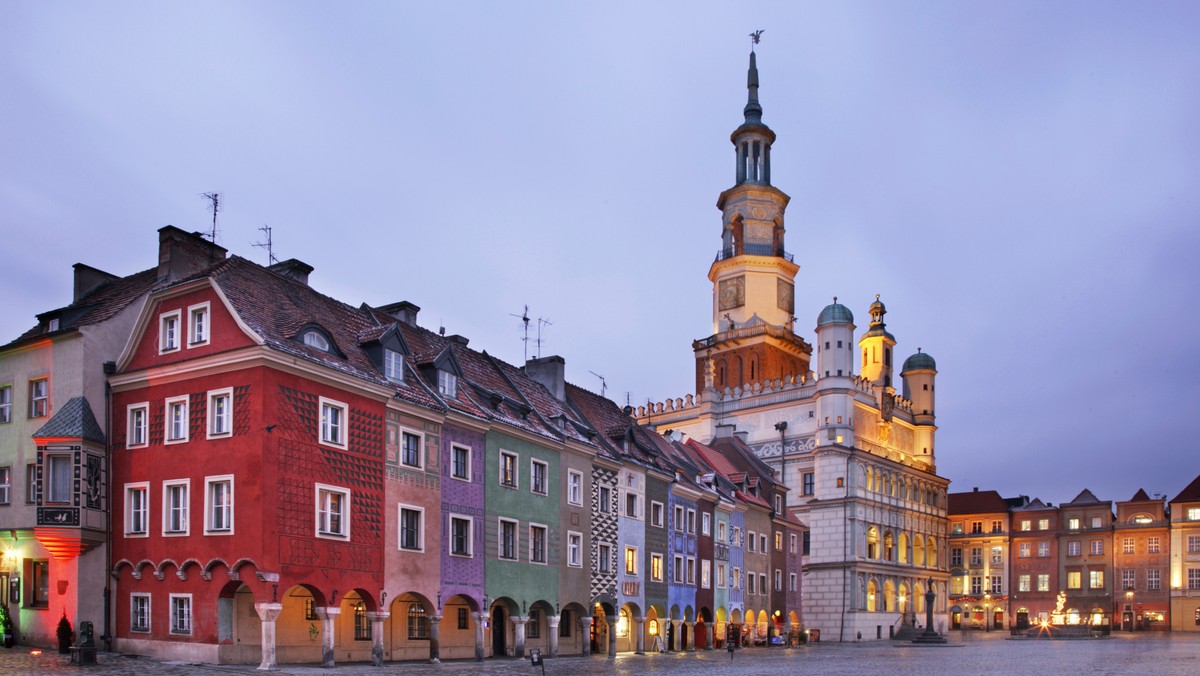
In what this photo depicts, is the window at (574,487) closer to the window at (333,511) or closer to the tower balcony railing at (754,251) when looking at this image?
the window at (333,511)

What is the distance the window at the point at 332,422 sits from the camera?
32844mm

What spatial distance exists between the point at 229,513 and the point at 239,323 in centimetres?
531

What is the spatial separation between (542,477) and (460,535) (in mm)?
6001

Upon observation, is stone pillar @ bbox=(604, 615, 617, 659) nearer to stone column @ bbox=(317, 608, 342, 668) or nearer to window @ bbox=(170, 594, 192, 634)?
stone column @ bbox=(317, 608, 342, 668)

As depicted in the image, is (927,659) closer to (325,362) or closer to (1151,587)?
(325,362)

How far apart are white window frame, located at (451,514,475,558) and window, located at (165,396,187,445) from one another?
950 centimetres

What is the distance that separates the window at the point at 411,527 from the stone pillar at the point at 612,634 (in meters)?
14.2

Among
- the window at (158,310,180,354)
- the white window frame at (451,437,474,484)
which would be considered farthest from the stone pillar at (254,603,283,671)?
the white window frame at (451,437,474,484)

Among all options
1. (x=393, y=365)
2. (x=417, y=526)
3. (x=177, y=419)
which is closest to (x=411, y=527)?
(x=417, y=526)

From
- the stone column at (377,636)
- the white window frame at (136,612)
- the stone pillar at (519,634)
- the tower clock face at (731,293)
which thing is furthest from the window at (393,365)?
the tower clock face at (731,293)

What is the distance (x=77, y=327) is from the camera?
3419 centimetres

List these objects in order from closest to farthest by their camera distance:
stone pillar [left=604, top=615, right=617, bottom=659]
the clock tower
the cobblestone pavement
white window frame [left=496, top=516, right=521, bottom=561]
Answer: the cobblestone pavement → white window frame [left=496, top=516, right=521, bottom=561] → stone pillar [left=604, top=615, right=617, bottom=659] → the clock tower

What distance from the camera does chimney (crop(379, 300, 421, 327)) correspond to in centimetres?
4378

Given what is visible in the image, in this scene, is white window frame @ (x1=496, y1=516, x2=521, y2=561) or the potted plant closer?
the potted plant
